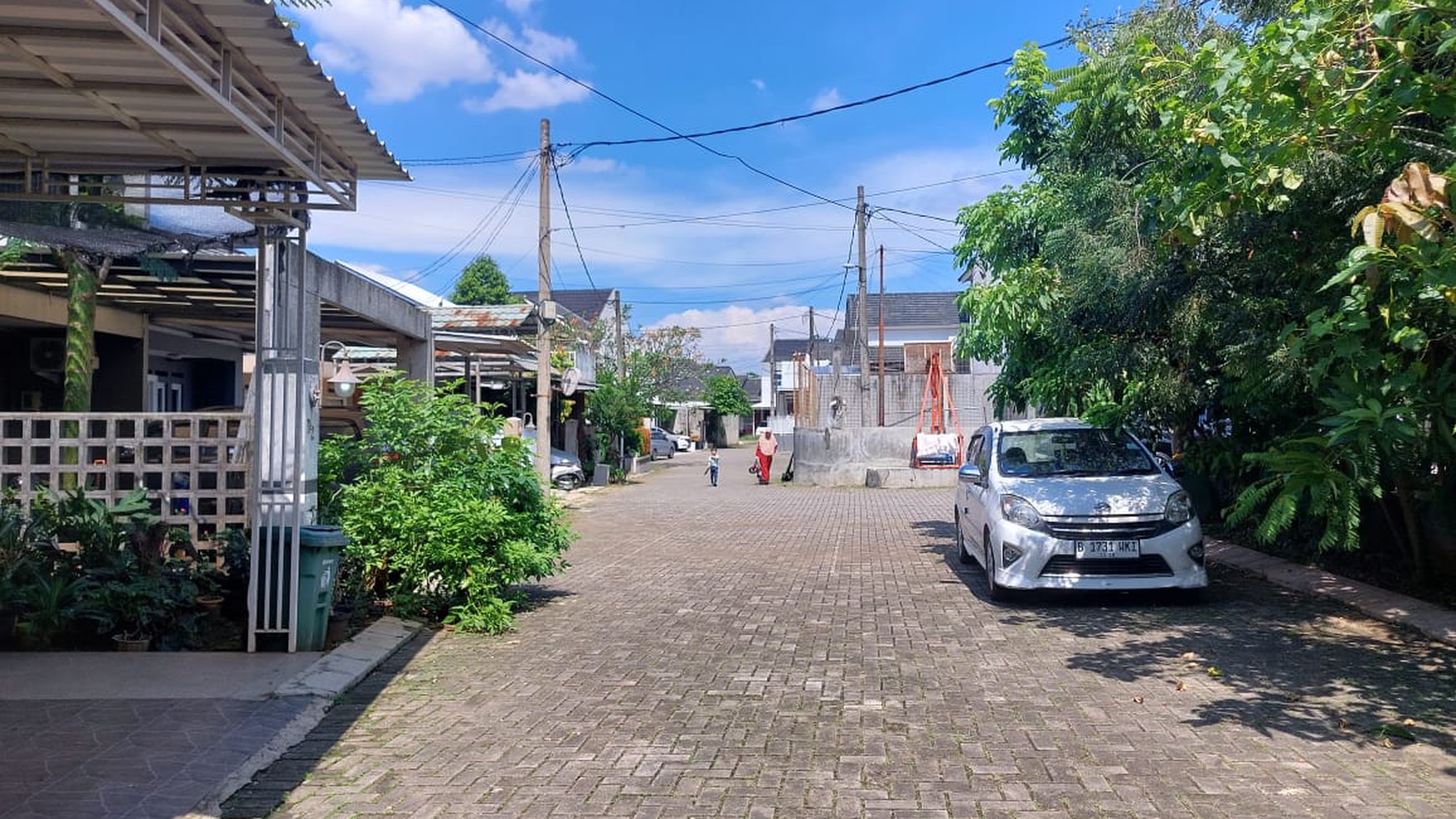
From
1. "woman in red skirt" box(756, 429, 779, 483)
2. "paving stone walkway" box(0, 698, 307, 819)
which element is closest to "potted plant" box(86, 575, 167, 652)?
"paving stone walkway" box(0, 698, 307, 819)

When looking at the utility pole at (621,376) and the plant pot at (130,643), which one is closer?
the plant pot at (130,643)

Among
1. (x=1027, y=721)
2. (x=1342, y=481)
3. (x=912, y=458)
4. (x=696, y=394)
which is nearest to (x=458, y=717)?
(x=1027, y=721)

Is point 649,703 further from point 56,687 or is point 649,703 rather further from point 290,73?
point 290,73

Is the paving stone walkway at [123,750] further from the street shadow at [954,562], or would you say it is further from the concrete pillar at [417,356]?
the concrete pillar at [417,356]

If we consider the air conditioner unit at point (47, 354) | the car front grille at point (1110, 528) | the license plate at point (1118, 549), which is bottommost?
the license plate at point (1118, 549)

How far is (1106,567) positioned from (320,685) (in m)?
6.19

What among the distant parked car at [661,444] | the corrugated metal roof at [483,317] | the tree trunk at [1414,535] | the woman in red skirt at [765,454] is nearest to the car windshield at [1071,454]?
the tree trunk at [1414,535]

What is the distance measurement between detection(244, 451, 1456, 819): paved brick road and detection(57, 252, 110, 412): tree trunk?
4.24 metres

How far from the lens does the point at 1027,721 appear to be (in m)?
6.13

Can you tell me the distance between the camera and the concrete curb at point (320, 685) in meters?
5.17

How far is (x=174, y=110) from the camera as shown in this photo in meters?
6.18

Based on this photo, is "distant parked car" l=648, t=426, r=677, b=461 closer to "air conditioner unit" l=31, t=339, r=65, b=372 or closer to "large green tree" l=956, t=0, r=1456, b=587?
"air conditioner unit" l=31, t=339, r=65, b=372

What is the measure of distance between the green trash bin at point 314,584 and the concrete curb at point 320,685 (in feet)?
0.75

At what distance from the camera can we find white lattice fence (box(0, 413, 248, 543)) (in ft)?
28.8
